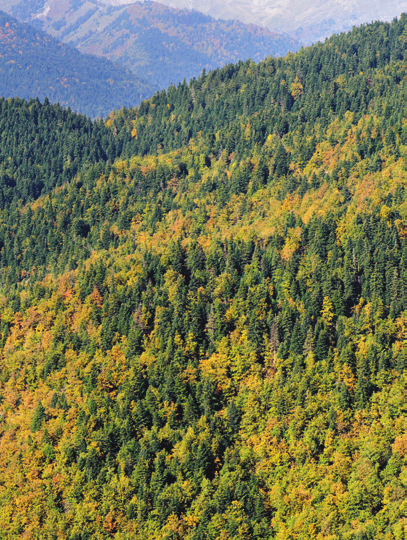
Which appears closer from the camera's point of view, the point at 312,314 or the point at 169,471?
the point at 169,471

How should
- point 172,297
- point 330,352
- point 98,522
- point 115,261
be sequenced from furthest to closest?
point 115,261, point 172,297, point 330,352, point 98,522

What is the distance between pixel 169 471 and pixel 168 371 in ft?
76.6

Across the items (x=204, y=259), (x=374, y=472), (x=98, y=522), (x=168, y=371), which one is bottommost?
(x=98, y=522)

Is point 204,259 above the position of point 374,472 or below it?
above

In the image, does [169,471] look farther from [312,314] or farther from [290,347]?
[312,314]

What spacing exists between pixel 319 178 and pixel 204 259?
1893 inches

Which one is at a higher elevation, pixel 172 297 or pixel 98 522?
pixel 172 297

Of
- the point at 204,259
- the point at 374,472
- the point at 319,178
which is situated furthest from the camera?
the point at 319,178

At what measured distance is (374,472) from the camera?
110 meters

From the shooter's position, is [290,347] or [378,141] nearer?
[290,347]

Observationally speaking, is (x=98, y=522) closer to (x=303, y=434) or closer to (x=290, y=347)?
(x=303, y=434)

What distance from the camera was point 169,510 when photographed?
11500 cm

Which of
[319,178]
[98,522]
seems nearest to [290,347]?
[98,522]

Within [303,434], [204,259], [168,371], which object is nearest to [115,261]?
[204,259]
